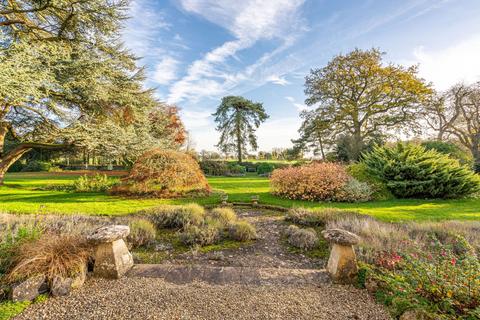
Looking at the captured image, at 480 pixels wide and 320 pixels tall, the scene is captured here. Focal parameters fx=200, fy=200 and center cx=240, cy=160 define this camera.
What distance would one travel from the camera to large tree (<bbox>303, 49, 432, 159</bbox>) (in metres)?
15.5

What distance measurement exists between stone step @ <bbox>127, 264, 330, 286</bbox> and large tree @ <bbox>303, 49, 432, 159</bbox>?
1441 cm

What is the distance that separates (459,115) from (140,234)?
25652 millimetres

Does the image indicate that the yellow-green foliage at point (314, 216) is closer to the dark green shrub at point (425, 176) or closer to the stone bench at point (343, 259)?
the stone bench at point (343, 259)

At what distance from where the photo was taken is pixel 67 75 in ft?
25.4

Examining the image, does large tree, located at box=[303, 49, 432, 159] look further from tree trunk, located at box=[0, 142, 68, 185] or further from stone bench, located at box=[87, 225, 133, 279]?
tree trunk, located at box=[0, 142, 68, 185]

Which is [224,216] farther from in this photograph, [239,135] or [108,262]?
[239,135]

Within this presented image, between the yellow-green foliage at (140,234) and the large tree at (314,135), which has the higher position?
the large tree at (314,135)

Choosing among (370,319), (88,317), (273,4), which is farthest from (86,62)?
(370,319)

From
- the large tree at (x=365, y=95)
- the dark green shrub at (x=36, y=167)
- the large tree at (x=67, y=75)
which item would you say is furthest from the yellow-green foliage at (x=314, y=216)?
the dark green shrub at (x=36, y=167)

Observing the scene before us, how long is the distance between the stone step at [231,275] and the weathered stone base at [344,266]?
0.47 feet

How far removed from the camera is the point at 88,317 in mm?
1878

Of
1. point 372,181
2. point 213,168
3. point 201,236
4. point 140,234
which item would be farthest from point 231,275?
point 213,168

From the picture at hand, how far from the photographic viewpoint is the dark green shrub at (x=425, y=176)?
759 centimetres

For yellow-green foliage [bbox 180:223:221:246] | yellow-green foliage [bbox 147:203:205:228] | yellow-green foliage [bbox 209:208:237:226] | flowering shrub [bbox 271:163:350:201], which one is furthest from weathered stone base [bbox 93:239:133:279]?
flowering shrub [bbox 271:163:350:201]
